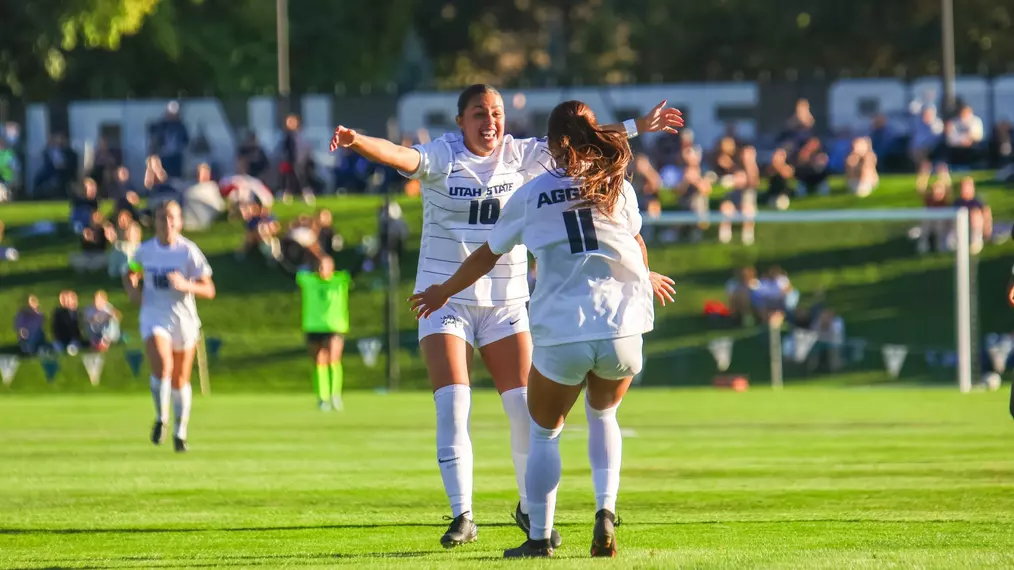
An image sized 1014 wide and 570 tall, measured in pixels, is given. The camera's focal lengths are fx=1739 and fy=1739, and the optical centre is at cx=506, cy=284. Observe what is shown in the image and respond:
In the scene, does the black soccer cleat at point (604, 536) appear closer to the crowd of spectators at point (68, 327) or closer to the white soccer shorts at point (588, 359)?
the white soccer shorts at point (588, 359)

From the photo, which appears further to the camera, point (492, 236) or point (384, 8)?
point (384, 8)

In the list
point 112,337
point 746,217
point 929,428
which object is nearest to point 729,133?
point 746,217

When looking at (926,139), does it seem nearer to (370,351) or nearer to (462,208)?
(370,351)

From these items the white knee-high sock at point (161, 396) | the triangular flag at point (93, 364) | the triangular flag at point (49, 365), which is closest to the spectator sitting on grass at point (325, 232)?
the triangular flag at point (93, 364)

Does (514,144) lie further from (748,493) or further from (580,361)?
(748,493)

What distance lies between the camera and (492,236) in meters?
7.47

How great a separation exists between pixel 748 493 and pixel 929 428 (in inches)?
271

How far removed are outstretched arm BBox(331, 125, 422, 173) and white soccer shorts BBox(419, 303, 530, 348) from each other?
74 centimetres

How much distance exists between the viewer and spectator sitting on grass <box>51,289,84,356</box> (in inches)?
1161

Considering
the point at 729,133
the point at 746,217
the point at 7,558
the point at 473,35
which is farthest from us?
the point at 473,35

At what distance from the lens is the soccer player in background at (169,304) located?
15320 mm

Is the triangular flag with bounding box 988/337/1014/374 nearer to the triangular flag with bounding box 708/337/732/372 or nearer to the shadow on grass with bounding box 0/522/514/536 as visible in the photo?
the triangular flag with bounding box 708/337/732/372

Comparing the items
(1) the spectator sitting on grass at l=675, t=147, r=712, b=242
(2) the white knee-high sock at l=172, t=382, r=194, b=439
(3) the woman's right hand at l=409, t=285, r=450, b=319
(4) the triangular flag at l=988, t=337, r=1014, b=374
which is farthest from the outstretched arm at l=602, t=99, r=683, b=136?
(1) the spectator sitting on grass at l=675, t=147, r=712, b=242

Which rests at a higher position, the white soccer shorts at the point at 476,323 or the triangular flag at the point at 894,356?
the white soccer shorts at the point at 476,323
